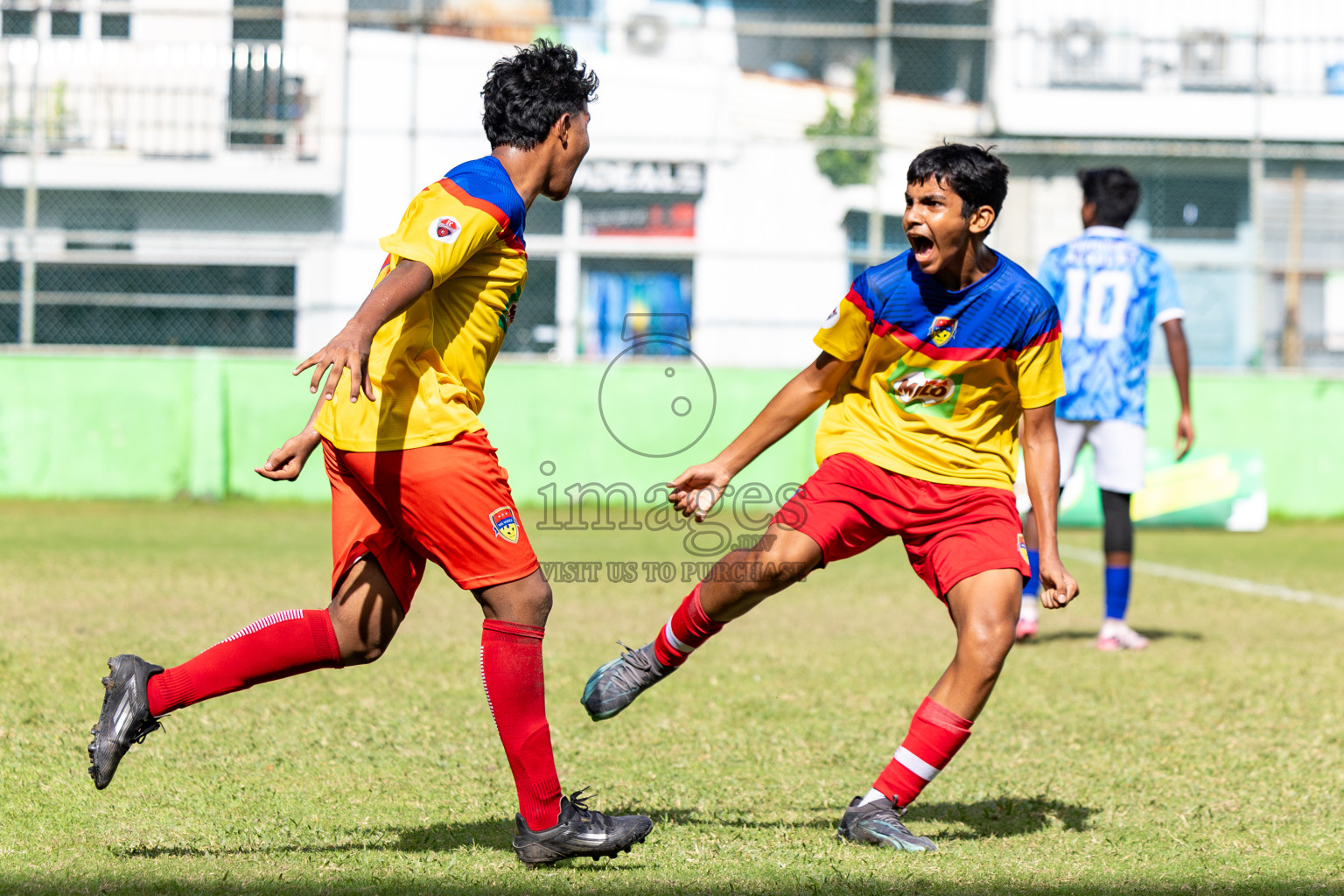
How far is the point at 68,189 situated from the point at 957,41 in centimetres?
993

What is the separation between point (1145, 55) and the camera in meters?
17.3

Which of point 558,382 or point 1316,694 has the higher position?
point 558,382

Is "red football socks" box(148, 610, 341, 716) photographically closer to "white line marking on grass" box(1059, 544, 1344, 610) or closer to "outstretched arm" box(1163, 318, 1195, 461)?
"outstretched arm" box(1163, 318, 1195, 461)

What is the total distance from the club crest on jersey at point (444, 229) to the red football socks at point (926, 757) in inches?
68.1

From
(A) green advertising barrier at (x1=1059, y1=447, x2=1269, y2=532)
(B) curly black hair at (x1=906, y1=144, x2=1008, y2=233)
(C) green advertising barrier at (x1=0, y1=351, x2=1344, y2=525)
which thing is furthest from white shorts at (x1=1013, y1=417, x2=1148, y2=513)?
(C) green advertising barrier at (x1=0, y1=351, x2=1344, y2=525)

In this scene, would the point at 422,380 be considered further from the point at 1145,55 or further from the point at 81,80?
the point at 1145,55

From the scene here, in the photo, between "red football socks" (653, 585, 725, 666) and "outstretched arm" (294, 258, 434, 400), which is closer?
"outstretched arm" (294, 258, 434, 400)

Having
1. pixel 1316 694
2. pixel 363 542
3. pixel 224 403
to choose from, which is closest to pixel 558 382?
pixel 224 403

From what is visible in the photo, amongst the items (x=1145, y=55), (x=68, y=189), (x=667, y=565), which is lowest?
(x=667, y=565)

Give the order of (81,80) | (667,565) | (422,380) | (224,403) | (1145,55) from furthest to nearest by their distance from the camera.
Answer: (1145,55) < (81,80) < (224,403) < (667,565) < (422,380)

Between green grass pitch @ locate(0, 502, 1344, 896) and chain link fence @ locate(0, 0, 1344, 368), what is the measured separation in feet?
24.0

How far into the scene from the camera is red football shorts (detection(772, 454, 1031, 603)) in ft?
12.4

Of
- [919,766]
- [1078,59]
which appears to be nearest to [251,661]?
[919,766]

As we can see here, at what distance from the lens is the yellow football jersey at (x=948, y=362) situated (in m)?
3.86
